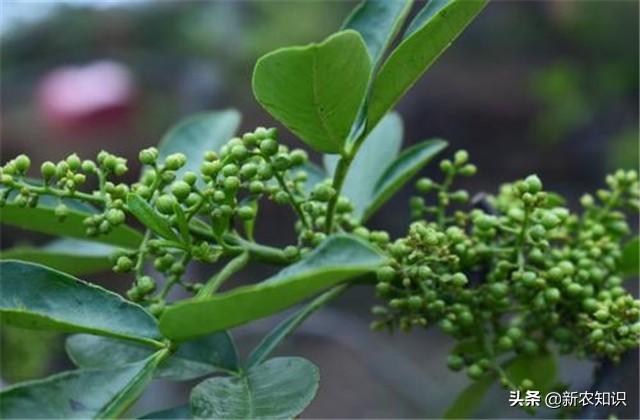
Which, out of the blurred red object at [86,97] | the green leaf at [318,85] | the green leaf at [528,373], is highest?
the green leaf at [318,85]

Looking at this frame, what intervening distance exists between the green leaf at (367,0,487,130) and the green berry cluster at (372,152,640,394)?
9 cm

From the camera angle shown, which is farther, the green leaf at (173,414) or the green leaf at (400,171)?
the green leaf at (400,171)

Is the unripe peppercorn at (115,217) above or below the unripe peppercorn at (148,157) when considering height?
below

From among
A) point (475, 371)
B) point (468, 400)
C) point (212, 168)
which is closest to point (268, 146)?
point (212, 168)

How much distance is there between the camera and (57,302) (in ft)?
2.14

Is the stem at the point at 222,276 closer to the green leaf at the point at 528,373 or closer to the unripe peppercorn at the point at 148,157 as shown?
the unripe peppercorn at the point at 148,157

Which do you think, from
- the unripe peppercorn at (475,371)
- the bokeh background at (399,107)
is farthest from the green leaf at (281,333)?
the bokeh background at (399,107)

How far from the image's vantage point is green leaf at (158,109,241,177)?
3.12 ft

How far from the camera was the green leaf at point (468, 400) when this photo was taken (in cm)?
90

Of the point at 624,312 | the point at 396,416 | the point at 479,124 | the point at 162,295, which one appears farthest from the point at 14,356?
the point at 479,124

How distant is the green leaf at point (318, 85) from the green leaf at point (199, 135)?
0.88ft

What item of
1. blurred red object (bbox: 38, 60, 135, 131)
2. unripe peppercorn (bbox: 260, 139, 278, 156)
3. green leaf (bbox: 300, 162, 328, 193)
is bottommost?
blurred red object (bbox: 38, 60, 135, 131)

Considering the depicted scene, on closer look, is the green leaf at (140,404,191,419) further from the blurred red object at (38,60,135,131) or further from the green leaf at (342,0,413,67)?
the blurred red object at (38,60,135,131)

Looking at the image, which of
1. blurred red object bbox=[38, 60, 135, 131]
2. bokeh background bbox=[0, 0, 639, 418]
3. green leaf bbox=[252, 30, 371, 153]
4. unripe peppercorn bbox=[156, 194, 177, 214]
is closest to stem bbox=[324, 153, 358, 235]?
green leaf bbox=[252, 30, 371, 153]
